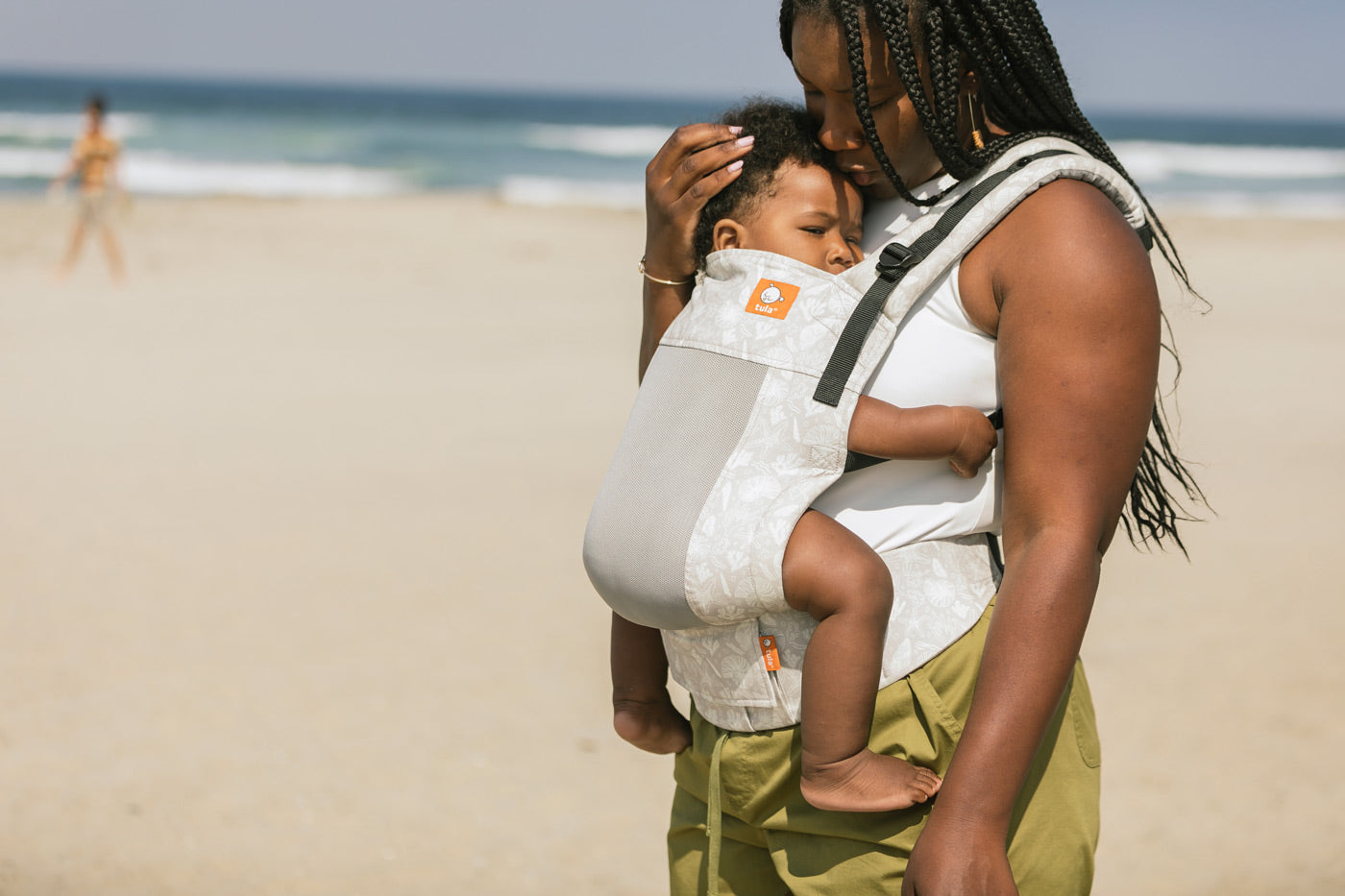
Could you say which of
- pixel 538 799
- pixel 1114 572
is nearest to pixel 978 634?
pixel 538 799

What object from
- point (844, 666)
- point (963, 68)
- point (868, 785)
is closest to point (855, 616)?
point (844, 666)

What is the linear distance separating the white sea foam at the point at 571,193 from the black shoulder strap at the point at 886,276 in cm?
1878

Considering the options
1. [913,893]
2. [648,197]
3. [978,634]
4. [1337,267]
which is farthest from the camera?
[1337,267]

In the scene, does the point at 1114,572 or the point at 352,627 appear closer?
the point at 352,627

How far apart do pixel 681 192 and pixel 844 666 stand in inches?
27.1

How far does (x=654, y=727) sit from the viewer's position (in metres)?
1.81

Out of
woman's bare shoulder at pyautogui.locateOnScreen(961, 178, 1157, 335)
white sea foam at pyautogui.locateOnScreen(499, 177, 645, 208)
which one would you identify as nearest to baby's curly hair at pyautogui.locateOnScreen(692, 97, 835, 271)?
woman's bare shoulder at pyautogui.locateOnScreen(961, 178, 1157, 335)

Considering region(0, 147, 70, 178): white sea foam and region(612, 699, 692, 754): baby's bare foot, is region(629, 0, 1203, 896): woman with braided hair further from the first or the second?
region(0, 147, 70, 178): white sea foam

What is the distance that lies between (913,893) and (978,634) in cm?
32

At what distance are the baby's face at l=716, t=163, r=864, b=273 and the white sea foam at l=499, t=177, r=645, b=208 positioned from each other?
60.7 ft

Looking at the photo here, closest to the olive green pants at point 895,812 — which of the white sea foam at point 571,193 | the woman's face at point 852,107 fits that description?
the woman's face at point 852,107

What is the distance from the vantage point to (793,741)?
1.56 metres

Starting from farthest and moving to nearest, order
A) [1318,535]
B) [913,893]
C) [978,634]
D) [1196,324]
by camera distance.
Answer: [1196,324]
[1318,535]
[978,634]
[913,893]

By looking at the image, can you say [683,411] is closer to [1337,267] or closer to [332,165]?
[1337,267]
